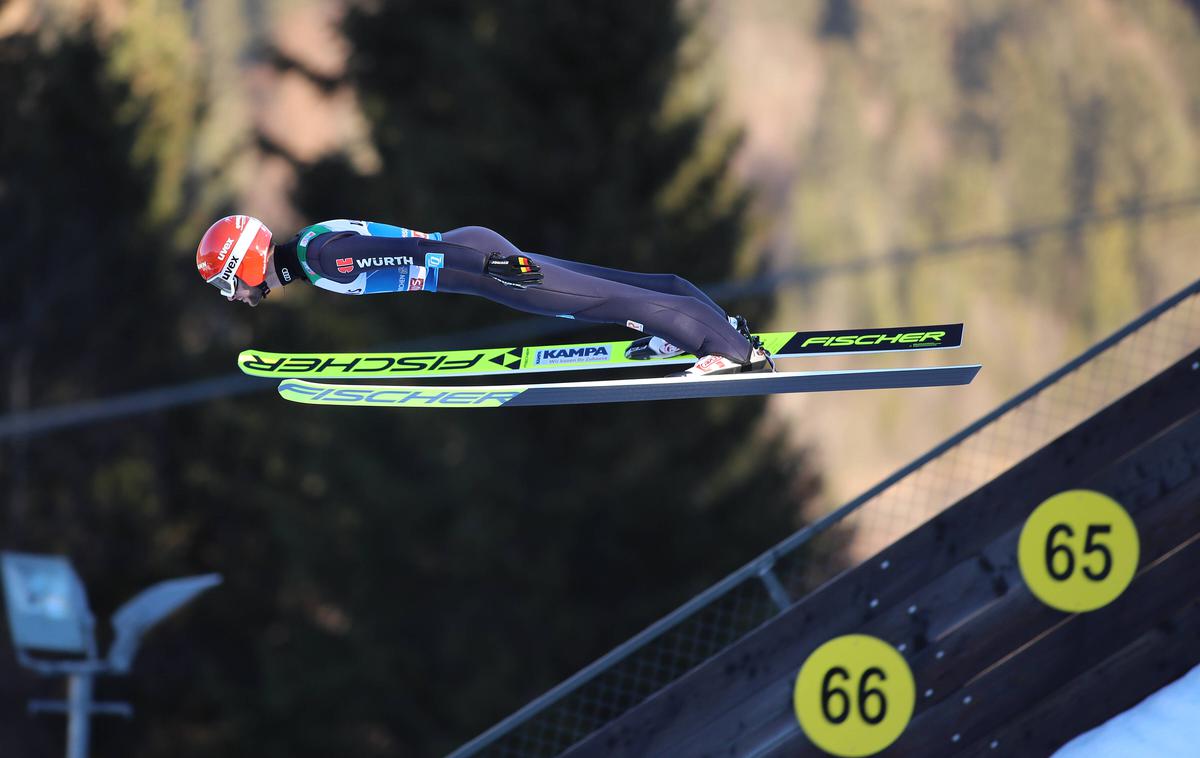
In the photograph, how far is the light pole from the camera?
10078mm

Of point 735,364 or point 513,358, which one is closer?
point 735,364

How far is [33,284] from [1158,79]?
9711 centimetres

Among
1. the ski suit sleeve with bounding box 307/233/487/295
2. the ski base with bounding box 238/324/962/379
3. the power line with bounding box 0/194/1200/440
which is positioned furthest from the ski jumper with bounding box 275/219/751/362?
the power line with bounding box 0/194/1200/440

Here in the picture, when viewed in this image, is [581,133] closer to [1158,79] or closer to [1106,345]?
[1106,345]

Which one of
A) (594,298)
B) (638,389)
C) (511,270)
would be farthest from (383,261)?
(638,389)

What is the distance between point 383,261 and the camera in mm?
5770

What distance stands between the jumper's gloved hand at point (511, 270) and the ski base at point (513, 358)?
79cm

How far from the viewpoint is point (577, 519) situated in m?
18.0

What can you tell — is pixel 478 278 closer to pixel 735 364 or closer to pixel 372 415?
pixel 735 364

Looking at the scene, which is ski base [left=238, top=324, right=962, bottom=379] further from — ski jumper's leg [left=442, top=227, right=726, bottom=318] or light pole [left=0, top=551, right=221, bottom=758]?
light pole [left=0, top=551, right=221, bottom=758]

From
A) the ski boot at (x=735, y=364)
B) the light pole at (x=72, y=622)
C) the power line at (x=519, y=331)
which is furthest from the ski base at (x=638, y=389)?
the light pole at (x=72, y=622)

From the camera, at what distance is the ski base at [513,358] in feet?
21.7

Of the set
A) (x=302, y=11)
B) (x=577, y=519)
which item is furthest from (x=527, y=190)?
(x=302, y=11)

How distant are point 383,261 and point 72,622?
633cm
